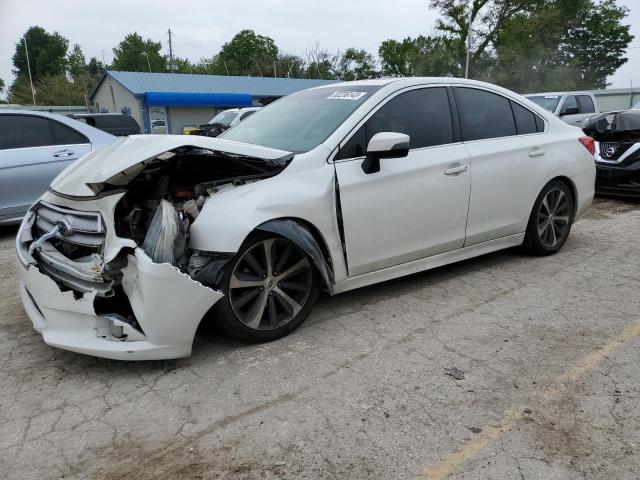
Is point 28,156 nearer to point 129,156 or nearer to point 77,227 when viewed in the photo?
point 77,227

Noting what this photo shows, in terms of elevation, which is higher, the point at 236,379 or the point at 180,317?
the point at 180,317

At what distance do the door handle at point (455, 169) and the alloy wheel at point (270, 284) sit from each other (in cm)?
140

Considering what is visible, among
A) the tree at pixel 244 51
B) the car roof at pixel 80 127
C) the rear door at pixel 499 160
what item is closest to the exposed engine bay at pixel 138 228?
the rear door at pixel 499 160

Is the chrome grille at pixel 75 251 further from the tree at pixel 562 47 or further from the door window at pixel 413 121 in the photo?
the tree at pixel 562 47

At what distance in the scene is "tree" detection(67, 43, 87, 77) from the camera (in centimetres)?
8194

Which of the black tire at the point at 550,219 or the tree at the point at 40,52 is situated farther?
the tree at the point at 40,52

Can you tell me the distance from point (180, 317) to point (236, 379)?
0.46 m

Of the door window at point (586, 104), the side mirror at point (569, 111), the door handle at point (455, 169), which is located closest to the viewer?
the door handle at point (455, 169)

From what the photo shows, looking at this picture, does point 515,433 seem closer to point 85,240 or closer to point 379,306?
point 379,306

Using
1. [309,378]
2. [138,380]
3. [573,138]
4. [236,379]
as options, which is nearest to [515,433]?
[309,378]

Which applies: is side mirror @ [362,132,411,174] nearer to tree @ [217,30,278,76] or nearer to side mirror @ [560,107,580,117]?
side mirror @ [560,107,580,117]

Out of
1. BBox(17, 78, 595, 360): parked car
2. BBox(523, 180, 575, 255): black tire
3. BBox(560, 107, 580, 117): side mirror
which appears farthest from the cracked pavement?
BBox(560, 107, 580, 117): side mirror

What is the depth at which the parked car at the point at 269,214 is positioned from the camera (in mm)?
2789

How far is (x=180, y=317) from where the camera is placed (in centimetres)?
276
